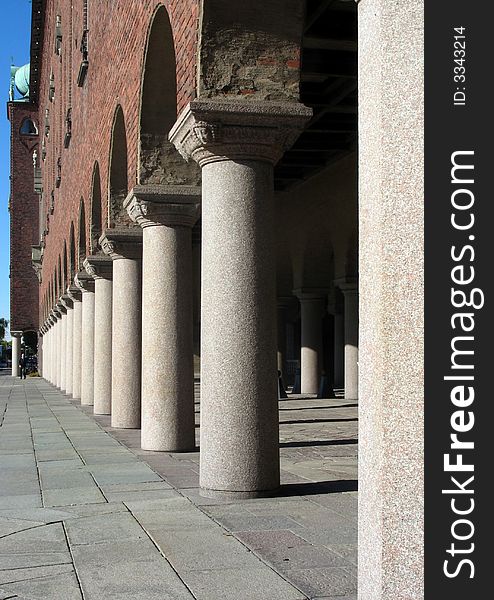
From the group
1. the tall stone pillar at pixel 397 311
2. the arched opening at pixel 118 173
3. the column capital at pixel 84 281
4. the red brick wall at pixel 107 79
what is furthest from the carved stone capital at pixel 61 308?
the tall stone pillar at pixel 397 311

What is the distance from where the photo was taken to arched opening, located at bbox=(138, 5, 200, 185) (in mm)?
10648

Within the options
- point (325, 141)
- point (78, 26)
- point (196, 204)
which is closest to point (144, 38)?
point (196, 204)

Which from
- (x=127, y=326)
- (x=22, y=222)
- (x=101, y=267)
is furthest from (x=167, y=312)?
(x=22, y=222)

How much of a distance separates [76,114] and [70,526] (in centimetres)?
2015

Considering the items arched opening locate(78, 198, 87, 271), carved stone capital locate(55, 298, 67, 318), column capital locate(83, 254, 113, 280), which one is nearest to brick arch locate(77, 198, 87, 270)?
arched opening locate(78, 198, 87, 271)

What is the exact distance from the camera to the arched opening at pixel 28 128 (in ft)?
227

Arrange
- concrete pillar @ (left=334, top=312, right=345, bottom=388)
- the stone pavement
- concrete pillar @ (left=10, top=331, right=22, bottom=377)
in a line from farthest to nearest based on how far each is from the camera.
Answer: concrete pillar @ (left=10, top=331, right=22, bottom=377) → concrete pillar @ (left=334, top=312, right=345, bottom=388) → the stone pavement

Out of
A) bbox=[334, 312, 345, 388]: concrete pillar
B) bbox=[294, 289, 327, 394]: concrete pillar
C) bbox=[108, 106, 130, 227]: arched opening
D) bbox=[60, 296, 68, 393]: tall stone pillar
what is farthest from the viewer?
bbox=[60, 296, 68, 393]: tall stone pillar

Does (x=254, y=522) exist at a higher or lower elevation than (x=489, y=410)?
lower

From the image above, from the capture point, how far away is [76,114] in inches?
989

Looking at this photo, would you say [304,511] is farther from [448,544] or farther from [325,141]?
[325,141]

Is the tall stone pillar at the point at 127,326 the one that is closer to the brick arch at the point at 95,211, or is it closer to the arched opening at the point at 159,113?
the arched opening at the point at 159,113

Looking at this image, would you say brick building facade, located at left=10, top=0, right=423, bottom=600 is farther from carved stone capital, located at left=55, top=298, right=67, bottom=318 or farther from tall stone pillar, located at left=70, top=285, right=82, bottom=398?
carved stone capital, located at left=55, top=298, right=67, bottom=318

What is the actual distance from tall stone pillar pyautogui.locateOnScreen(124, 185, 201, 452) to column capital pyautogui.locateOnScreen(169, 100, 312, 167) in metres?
2.81
